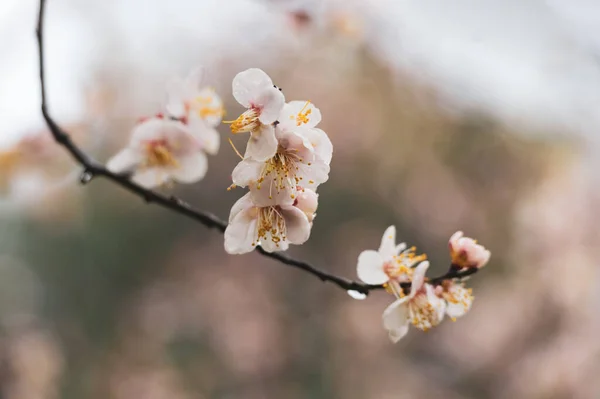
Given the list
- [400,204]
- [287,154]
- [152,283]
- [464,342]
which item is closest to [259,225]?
[287,154]

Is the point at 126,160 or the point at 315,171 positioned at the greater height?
the point at 315,171

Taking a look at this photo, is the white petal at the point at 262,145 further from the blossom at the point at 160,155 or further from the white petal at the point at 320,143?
the blossom at the point at 160,155

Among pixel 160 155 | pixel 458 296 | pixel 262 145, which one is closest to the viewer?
pixel 262 145

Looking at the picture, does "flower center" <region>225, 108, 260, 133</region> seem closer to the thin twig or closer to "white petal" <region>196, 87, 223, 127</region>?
the thin twig

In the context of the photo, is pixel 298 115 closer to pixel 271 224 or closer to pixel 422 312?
pixel 271 224

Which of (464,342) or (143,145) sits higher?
(464,342)

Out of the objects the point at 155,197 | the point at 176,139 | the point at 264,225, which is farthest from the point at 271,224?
the point at 176,139

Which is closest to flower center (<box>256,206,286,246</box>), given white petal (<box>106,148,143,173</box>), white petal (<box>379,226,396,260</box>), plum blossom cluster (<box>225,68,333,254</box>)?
plum blossom cluster (<box>225,68,333,254</box>)

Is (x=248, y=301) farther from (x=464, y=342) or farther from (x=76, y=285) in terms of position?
(x=464, y=342)
